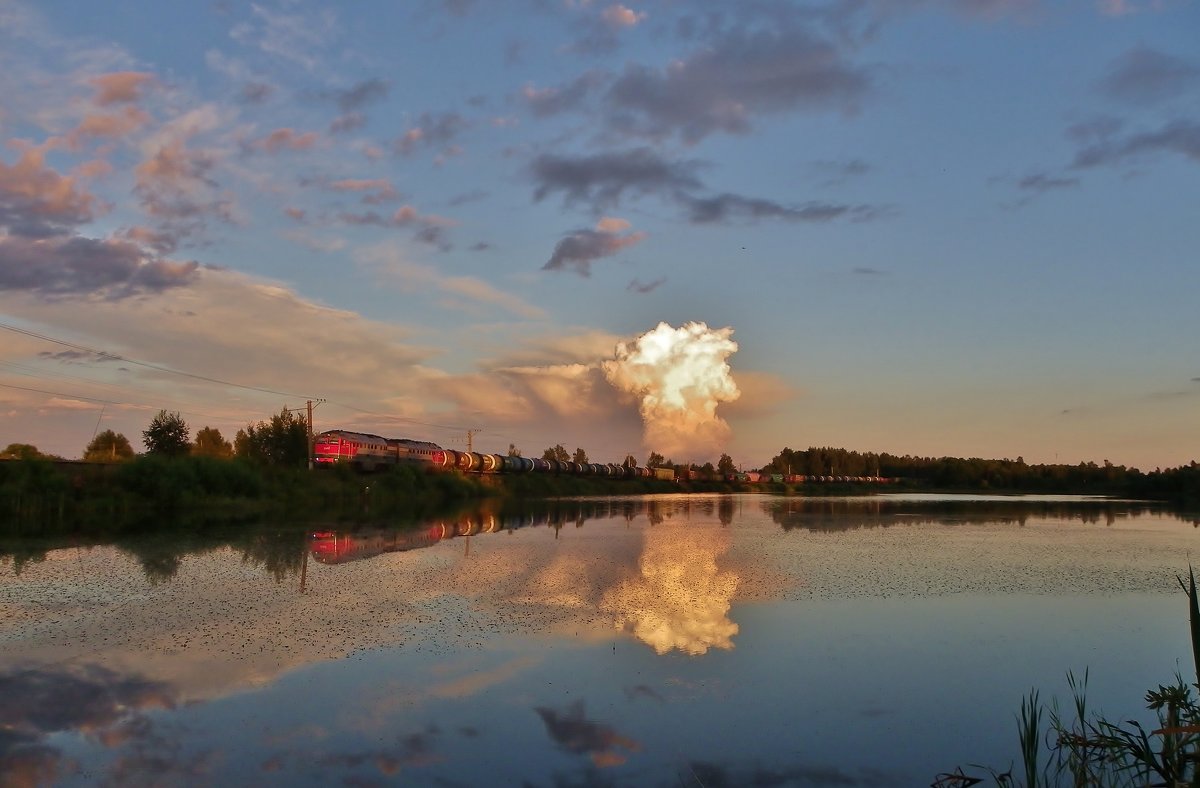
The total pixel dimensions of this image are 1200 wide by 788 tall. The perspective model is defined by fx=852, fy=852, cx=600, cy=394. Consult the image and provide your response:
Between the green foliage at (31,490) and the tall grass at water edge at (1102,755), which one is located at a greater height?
the green foliage at (31,490)

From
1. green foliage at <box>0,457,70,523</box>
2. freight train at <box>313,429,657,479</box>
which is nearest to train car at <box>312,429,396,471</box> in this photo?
freight train at <box>313,429,657,479</box>

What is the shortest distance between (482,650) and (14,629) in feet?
28.8

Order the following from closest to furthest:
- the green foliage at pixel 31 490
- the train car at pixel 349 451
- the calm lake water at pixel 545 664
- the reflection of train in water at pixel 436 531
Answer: the calm lake water at pixel 545 664, the reflection of train in water at pixel 436 531, the green foliage at pixel 31 490, the train car at pixel 349 451

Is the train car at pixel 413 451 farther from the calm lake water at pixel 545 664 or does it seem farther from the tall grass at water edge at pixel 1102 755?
the tall grass at water edge at pixel 1102 755

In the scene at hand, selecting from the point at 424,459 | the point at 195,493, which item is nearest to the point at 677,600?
the point at 195,493

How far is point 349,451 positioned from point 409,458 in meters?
9.22

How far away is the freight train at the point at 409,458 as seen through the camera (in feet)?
214

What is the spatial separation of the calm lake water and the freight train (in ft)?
123

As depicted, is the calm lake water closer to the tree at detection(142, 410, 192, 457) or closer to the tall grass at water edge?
the tall grass at water edge

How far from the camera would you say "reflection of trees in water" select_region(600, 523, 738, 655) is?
15492mm

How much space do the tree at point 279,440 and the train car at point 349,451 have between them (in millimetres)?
13987

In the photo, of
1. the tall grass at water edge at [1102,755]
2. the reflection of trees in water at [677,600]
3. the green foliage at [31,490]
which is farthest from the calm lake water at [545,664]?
the green foliage at [31,490]

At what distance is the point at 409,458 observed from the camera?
243ft

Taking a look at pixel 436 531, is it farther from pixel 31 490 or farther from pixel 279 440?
pixel 279 440
